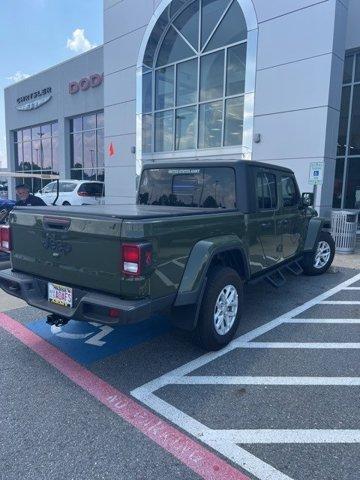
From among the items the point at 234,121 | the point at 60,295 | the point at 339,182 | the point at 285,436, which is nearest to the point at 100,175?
the point at 234,121

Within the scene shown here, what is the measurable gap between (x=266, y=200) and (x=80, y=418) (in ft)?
10.7

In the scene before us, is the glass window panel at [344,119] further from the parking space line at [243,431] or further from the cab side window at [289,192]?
the parking space line at [243,431]

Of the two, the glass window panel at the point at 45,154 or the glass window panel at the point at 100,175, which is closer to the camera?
the glass window panel at the point at 100,175

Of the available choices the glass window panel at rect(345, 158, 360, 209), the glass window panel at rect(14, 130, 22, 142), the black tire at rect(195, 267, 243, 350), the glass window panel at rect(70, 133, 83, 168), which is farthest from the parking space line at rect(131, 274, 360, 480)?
the glass window panel at rect(14, 130, 22, 142)

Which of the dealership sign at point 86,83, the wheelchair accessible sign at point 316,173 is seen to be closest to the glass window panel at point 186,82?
the wheelchair accessible sign at point 316,173

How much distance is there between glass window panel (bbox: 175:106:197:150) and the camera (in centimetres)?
1351

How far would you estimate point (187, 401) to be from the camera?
2873mm

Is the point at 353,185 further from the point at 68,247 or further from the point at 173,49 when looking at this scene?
the point at 68,247

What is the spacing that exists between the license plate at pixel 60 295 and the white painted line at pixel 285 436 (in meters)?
1.60

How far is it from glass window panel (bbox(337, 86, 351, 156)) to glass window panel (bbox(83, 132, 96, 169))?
13188mm

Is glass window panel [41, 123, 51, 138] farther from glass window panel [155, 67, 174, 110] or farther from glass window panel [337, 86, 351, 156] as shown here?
glass window panel [337, 86, 351, 156]

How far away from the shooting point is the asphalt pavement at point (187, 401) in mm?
2227

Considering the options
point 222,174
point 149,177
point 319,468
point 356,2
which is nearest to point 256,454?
point 319,468

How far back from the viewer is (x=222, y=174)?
168 inches
